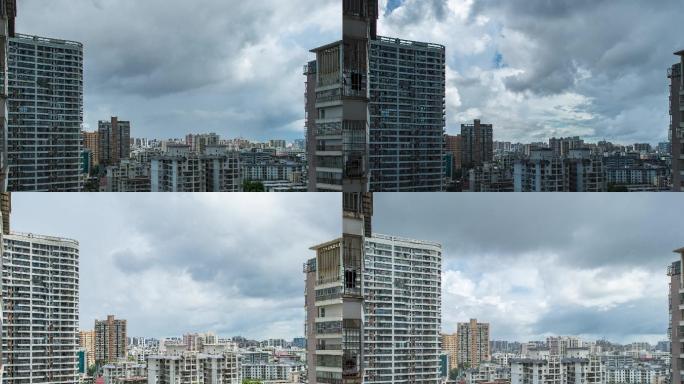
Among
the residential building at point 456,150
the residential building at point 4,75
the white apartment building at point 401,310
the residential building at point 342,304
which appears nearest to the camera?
the residential building at point 4,75

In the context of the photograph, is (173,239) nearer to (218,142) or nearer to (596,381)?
(218,142)

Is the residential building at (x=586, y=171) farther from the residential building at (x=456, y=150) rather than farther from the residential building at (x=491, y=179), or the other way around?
the residential building at (x=456, y=150)

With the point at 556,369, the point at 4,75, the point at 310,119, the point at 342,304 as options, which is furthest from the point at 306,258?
the point at 4,75

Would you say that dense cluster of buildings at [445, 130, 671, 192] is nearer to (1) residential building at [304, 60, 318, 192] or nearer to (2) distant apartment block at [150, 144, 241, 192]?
(1) residential building at [304, 60, 318, 192]

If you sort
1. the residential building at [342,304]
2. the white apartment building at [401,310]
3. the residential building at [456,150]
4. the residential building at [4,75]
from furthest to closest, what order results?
the residential building at [456,150] < the white apartment building at [401,310] < the residential building at [342,304] < the residential building at [4,75]

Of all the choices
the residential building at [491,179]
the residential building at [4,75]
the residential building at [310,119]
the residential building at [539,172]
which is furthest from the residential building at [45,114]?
the residential building at [539,172]

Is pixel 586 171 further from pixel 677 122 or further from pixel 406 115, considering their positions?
pixel 406 115
